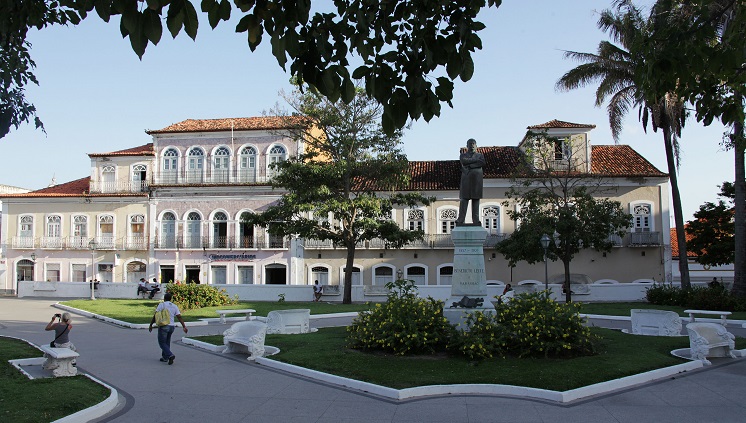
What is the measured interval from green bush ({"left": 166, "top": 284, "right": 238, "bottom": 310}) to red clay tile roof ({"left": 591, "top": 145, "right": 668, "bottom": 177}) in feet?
67.1

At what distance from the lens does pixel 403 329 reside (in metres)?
11.0

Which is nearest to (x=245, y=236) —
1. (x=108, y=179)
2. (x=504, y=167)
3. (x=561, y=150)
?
(x=108, y=179)

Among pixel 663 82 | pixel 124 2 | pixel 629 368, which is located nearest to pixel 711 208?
pixel 629 368

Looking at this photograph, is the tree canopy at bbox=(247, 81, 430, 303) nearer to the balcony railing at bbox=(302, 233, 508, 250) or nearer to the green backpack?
the balcony railing at bbox=(302, 233, 508, 250)

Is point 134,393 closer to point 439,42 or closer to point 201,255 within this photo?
point 439,42

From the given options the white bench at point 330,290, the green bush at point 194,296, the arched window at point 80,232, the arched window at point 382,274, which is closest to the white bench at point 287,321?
the green bush at point 194,296

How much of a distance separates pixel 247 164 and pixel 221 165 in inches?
63.5

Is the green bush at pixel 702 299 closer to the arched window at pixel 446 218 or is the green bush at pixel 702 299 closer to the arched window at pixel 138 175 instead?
the arched window at pixel 446 218

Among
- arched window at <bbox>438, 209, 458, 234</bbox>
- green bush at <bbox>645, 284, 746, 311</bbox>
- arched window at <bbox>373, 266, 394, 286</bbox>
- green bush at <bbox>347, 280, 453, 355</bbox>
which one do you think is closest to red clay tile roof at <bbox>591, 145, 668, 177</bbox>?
arched window at <bbox>438, 209, 458, 234</bbox>

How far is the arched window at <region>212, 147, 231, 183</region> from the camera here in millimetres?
37469

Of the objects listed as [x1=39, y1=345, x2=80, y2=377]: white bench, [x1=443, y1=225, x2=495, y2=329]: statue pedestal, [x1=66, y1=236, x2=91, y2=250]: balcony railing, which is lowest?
[x1=39, y1=345, x2=80, y2=377]: white bench

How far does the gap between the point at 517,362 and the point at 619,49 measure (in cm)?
1847

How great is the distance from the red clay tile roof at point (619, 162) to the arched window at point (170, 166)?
79.1 feet

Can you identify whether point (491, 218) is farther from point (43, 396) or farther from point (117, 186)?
point (43, 396)
